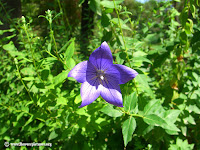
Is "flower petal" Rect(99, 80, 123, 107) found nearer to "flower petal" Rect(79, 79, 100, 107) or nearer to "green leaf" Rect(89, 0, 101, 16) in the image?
"flower petal" Rect(79, 79, 100, 107)

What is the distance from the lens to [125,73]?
103cm

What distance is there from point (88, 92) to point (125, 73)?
11.1 inches

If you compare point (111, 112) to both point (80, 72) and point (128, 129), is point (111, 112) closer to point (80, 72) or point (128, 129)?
point (128, 129)

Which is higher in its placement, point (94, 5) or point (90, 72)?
point (94, 5)

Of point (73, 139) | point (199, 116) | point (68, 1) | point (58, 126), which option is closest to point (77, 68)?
point (58, 126)

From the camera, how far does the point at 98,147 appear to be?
190 cm

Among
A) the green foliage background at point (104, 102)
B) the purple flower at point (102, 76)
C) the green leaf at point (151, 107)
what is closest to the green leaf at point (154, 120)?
the green foliage background at point (104, 102)

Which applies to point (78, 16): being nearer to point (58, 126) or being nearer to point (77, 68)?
point (58, 126)

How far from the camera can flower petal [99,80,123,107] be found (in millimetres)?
1043

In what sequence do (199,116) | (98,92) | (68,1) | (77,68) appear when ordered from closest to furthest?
(77,68), (98,92), (199,116), (68,1)

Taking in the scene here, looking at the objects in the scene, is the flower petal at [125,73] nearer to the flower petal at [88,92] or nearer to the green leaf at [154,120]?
the flower petal at [88,92]

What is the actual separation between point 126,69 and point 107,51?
0.17 metres

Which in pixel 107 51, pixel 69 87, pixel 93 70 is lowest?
pixel 69 87

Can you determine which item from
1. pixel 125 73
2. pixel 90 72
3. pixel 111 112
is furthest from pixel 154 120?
pixel 90 72
